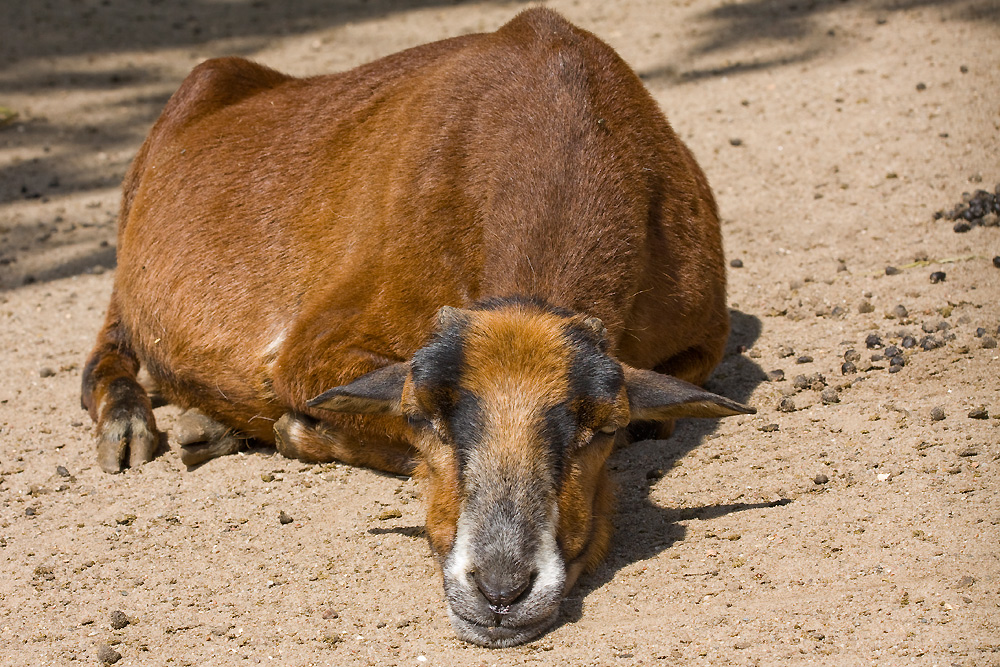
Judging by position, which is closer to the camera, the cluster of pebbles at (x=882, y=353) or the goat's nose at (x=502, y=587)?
the goat's nose at (x=502, y=587)

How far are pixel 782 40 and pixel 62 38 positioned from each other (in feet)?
26.3

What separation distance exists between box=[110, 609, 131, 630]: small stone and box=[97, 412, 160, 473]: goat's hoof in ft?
4.90

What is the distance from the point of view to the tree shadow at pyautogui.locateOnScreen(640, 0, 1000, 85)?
10.1 metres

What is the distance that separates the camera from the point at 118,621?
4.12m

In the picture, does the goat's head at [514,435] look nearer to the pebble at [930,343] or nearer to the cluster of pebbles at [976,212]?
the pebble at [930,343]

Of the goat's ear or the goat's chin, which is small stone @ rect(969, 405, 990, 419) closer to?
the goat's chin

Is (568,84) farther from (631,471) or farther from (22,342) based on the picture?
(22,342)

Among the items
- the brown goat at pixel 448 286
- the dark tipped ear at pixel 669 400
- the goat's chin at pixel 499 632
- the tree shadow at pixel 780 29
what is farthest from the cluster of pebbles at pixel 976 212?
the goat's chin at pixel 499 632

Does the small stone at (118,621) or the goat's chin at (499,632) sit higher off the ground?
the goat's chin at (499,632)

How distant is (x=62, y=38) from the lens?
12.7 meters

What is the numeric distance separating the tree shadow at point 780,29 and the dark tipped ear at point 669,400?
260 inches

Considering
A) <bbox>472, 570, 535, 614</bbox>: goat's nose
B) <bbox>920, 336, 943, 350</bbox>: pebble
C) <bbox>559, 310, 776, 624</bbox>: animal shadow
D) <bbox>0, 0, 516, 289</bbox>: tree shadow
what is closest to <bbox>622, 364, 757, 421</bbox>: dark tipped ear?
<bbox>559, 310, 776, 624</bbox>: animal shadow

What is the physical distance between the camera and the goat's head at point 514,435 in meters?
3.70

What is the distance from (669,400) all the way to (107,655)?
7.26 feet
